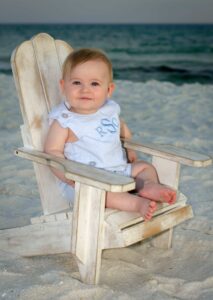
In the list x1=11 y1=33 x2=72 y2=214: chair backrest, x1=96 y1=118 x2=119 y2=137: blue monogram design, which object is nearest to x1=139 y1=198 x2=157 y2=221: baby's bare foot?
x1=96 y1=118 x2=119 y2=137: blue monogram design

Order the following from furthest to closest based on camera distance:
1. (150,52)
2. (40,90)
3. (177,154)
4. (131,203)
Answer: (150,52), (40,90), (177,154), (131,203)

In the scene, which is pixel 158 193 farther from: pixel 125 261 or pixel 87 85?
pixel 87 85

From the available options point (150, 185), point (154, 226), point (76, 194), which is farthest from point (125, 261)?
point (76, 194)

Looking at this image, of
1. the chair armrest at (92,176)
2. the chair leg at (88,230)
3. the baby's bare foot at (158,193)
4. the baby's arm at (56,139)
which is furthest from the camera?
the baby's arm at (56,139)

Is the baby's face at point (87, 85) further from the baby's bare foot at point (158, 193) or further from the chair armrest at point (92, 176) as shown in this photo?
the baby's bare foot at point (158, 193)

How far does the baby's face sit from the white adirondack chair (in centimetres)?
28

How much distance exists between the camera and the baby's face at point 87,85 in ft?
9.07

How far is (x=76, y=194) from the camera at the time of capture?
2371 millimetres

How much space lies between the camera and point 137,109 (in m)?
7.59

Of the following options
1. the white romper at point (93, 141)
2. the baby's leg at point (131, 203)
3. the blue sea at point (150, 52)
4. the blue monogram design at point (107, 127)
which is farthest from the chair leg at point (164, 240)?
the blue sea at point (150, 52)

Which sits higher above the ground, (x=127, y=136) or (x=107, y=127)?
(x=107, y=127)

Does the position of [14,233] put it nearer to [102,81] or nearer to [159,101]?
[102,81]

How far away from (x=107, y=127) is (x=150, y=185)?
498 millimetres

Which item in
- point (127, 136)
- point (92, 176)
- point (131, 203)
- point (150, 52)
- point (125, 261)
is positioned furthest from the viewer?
point (150, 52)
